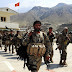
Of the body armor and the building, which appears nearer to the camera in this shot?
the body armor

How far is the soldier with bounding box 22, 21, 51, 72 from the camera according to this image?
4738 millimetres

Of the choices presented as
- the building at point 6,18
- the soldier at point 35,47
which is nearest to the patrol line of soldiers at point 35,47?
the soldier at point 35,47

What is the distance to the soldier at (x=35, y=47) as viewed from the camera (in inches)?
187

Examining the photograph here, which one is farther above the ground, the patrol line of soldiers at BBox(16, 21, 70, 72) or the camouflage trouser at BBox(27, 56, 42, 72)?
the patrol line of soldiers at BBox(16, 21, 70, 72)

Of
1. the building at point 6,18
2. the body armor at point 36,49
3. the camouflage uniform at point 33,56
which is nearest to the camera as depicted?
the body armor at point 36,49

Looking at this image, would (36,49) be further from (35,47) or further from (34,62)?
(34,62)

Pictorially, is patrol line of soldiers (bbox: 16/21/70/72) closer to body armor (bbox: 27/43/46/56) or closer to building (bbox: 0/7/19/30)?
body armor (bbox: 27/43/46/56)

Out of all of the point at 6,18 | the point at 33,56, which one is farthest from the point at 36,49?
the point at 6,18

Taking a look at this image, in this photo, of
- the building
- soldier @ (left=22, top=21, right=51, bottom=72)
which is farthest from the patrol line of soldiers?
Result: the building

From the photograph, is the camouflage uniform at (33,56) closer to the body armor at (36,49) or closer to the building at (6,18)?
the body armor at (36,49)

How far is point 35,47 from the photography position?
4703mm

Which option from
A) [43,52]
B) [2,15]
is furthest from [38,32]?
[2,15]

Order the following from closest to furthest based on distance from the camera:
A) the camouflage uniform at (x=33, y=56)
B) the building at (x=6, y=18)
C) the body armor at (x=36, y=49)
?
1. the body armor at (x=36, y=49)
2. the camouflage uniform at (x=33, y=56)
3. the building at (x=6, y=18)

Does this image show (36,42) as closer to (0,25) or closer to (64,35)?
(64,35)
